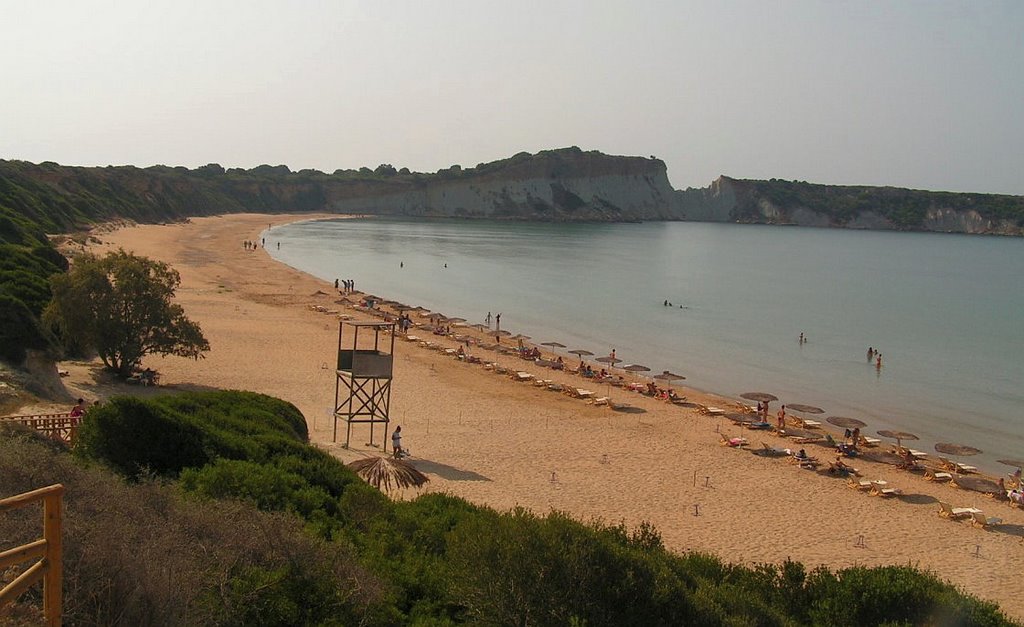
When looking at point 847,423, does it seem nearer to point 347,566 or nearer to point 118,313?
point 347,566

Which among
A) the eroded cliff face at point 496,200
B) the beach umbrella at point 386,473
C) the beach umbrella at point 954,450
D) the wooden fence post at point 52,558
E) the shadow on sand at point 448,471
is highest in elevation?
Answer: the eroded cliff face at point 496,200

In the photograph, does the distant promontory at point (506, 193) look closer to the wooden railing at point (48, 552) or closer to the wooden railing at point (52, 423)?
the wooden railing at point (52, 423)

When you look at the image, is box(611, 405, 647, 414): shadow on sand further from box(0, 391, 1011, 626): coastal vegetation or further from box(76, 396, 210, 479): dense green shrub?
box(76, 396, 210, 479): dense green shrub

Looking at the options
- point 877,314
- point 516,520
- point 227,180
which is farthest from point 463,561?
point 227,180

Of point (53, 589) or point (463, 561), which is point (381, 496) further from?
point (53, 589)

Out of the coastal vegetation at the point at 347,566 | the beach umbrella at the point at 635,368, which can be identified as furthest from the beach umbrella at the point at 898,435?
the coastal vegetation at the point at 347,566

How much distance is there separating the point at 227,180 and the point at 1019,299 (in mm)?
134864

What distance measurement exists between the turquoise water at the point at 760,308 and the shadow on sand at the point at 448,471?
15.1m

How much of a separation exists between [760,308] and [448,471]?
43.4 metres

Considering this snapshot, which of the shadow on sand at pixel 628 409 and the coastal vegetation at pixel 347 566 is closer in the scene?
the coastal vegetation at pixel 347 566

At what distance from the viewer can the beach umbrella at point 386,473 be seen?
1448 cm

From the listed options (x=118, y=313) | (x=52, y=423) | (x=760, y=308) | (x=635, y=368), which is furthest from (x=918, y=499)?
(x=760, y=308)

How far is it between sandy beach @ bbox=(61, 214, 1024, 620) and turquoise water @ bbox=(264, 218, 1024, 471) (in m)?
6.76

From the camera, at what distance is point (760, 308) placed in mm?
56219
